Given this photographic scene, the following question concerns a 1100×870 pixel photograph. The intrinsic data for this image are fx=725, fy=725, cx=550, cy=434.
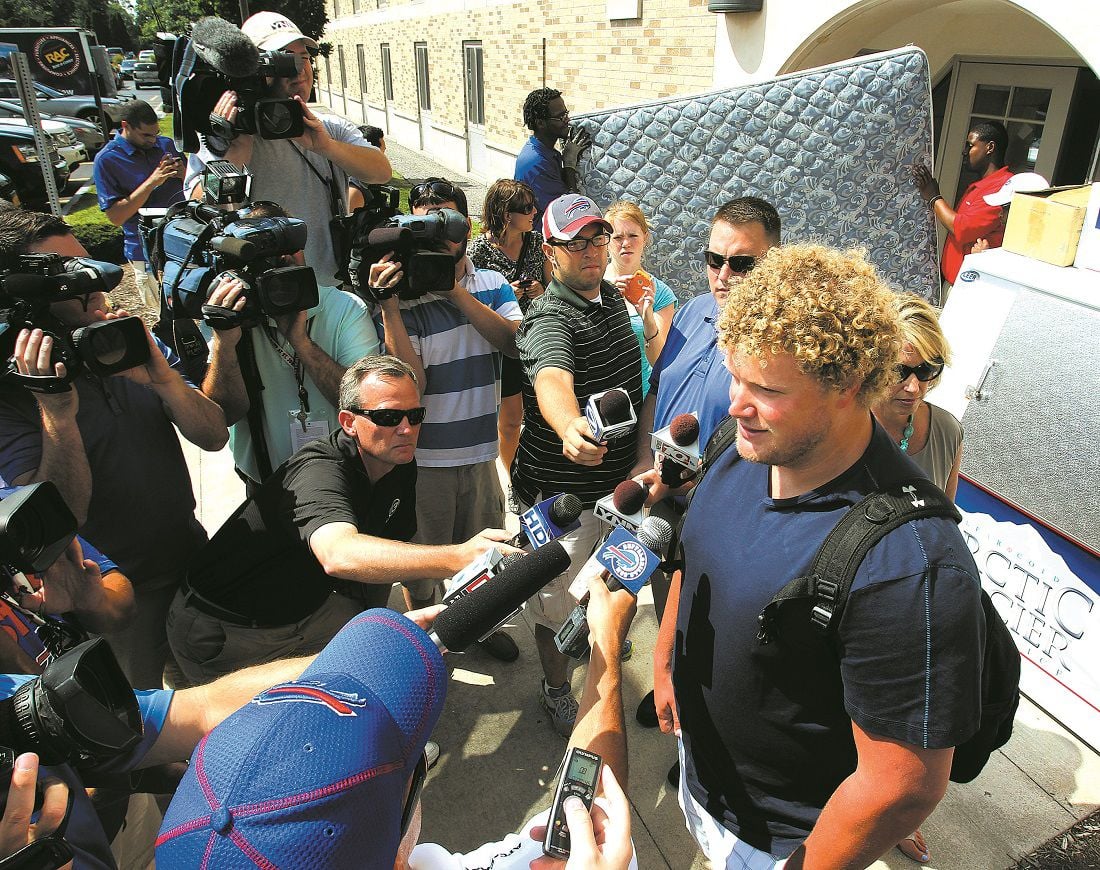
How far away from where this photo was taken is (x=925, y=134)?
4508mm

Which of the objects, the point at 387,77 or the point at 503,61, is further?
the point at 387,77

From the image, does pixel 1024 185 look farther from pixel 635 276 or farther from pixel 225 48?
pixel 225 48

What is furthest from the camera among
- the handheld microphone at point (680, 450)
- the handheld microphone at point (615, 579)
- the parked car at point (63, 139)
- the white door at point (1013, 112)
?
the parked car at point (63, 139)

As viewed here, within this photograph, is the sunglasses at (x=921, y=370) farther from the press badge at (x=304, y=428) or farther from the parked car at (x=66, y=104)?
the parked car at (x=66, y=104)

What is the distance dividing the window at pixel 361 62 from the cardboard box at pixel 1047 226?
27091 mm

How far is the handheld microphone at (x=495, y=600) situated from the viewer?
1.33 metres

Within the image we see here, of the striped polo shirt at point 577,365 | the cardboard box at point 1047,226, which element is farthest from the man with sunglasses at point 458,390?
the cardboard box at point 1047,226

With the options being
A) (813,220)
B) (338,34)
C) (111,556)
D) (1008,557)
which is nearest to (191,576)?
(111,556)

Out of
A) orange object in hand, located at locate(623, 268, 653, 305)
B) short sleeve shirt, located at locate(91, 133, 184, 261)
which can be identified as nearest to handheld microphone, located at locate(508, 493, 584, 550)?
orange object in hand, located at locate(623, 268, 653, 305)

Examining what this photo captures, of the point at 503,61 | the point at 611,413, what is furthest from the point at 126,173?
the point at 503,61

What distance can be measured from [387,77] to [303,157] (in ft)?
73.1

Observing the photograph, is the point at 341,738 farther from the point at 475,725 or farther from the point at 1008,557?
the point at 1008,557

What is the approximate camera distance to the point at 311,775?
3.02 feet

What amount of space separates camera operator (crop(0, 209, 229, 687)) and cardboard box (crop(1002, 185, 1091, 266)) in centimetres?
340
